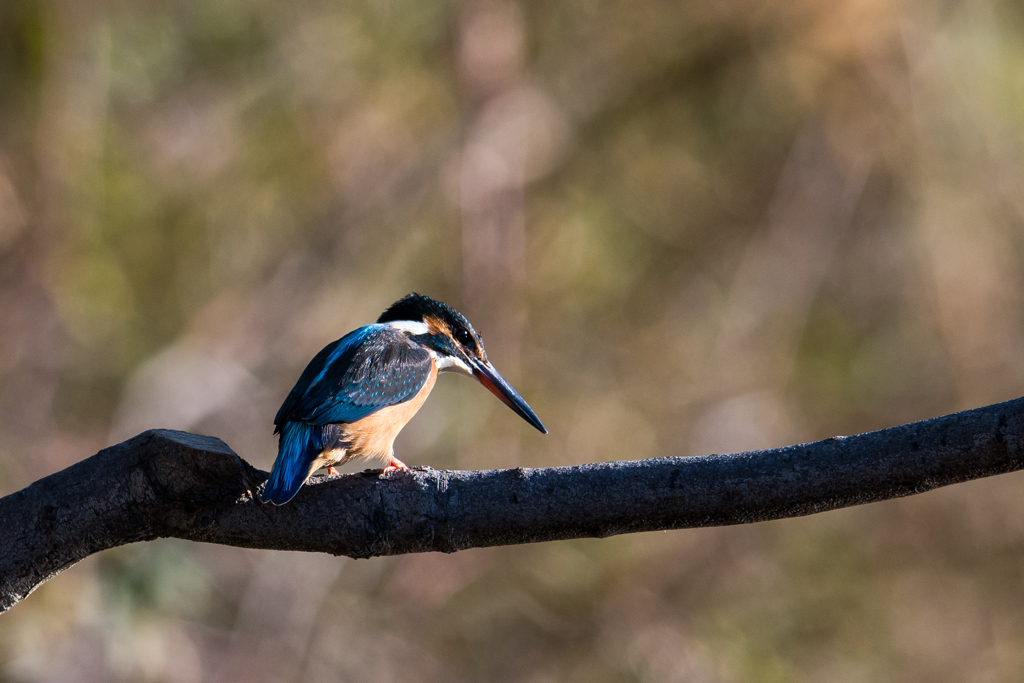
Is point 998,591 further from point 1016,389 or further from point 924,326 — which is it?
point 924,326

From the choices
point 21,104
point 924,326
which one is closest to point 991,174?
point 924,326

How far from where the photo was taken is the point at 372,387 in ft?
6.96

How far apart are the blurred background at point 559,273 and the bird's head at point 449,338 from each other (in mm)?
2309

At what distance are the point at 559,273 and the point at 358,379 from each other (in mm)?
4200

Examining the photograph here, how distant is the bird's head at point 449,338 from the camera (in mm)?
2574

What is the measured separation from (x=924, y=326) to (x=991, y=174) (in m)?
1.07

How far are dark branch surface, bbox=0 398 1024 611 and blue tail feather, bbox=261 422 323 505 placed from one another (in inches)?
1.6

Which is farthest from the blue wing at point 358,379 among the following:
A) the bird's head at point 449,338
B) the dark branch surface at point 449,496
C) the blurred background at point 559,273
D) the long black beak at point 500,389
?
the blurred background at point 559,273

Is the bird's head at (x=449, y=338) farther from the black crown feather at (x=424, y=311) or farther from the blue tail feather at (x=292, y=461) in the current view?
the blue tail feather at (x=292, y=461)

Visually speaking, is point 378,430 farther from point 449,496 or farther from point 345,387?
point 449,496

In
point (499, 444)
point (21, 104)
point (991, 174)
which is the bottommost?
point (499, 444)

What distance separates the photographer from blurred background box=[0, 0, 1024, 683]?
473 centimetres

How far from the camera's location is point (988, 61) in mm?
5574

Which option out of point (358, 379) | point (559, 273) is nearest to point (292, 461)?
point (358, 379)
